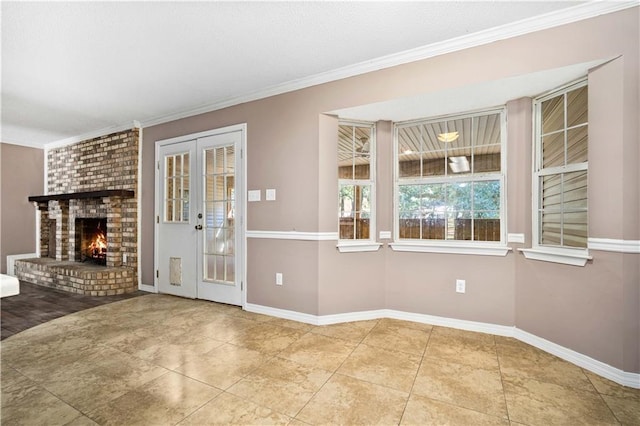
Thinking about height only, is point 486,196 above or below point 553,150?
below

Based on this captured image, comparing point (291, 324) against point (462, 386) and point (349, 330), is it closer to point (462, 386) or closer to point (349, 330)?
point (349, 330)

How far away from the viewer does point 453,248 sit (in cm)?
294

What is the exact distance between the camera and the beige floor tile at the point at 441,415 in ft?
5.24

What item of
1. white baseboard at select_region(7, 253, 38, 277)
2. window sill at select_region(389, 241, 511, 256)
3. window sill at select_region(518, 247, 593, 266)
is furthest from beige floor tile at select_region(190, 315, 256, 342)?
white baseboard at select_region(7, 253, 38, 277)

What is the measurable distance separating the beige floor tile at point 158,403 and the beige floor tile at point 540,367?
6.88ft

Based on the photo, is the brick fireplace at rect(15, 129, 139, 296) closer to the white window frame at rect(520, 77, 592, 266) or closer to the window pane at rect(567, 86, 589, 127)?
the white window frame at rect(520, 77, 592, 266)

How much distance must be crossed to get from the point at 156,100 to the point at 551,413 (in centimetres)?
465

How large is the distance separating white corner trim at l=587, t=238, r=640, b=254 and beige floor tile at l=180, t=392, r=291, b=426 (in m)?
2.39

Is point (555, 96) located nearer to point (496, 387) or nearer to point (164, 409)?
point (496, 387)

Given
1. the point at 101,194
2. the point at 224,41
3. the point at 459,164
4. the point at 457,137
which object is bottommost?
the point at 101,194

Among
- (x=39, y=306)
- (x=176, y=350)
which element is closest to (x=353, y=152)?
(x=176, y=350)

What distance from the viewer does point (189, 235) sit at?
159 inches

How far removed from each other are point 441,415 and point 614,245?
1667 mm

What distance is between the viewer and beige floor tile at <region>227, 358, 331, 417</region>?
1.76 metres
